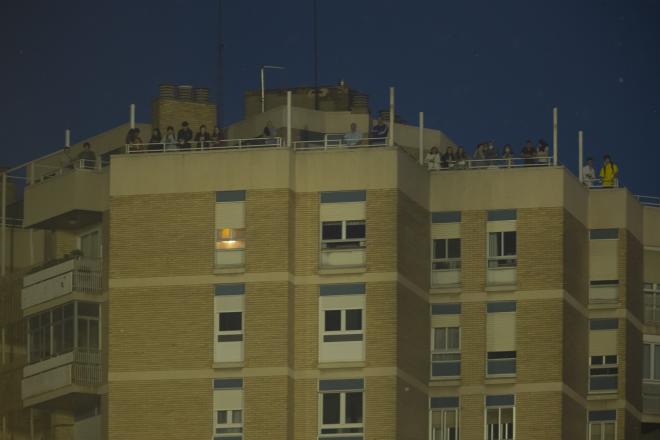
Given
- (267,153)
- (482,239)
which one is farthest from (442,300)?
(267,153)

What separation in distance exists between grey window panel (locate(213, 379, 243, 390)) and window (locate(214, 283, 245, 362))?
0.74m

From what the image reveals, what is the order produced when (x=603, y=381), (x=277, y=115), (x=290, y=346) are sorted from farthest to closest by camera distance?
(x=277, y=115) < (x=603, y=381) < (x=290, y=346)

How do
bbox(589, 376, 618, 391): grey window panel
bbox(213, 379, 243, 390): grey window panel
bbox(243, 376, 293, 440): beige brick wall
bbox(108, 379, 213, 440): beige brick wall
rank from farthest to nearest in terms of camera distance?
1. bbox(589, 376, 618, 391): grey window panel
2. bbox(213, 379, 243, 390): grey window panel
3. bbox(108, 379, 213, 440): beige brick wall
4. bbox(243, 376, 293, 440): beige brick wall

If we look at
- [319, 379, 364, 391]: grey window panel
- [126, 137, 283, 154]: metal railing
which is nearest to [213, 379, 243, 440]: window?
[319, 379, 364, 391]: grey window panel

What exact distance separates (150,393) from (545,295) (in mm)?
16157

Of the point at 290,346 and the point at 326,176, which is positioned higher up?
the point at 326,176

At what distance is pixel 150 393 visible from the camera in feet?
325

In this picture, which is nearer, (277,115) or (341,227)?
(341,227)

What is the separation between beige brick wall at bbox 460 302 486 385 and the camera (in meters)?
104

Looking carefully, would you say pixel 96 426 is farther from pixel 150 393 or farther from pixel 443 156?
pixel 443 156

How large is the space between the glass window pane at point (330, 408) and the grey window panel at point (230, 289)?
16.3 feet

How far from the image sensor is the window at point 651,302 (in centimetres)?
11256

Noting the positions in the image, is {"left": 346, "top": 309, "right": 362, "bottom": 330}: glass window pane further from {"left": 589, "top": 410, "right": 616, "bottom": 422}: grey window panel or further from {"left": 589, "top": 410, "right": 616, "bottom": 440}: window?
{"left": 589, "top": 410, "right": 616, "bottom": 440}: window

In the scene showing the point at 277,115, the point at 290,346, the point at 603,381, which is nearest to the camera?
the point at 290,346
